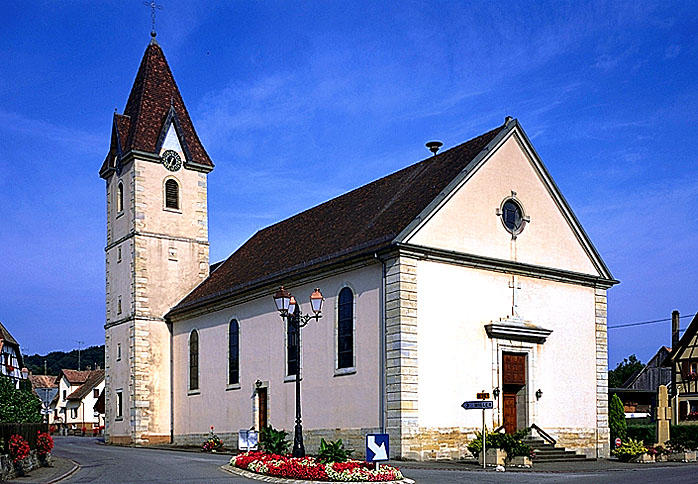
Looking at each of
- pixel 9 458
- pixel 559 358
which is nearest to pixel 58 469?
pixel 9 458

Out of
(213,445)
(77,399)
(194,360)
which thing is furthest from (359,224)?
(77,399)

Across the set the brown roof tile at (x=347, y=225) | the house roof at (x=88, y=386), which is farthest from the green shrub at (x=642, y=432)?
the house roof at (x=88, y=386)

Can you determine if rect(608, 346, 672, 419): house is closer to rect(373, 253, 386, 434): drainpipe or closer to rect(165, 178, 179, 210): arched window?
rect(165, 178, 179, 210): arched window

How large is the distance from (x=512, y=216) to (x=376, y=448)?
42.3ft

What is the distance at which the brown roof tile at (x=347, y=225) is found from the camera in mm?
29263

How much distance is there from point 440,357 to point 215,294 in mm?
13297

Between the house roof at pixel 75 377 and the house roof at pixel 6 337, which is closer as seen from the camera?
the house roof at pixel 6 337

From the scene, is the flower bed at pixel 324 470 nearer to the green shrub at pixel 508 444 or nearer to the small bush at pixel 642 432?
the green shrub at pixel 508 444

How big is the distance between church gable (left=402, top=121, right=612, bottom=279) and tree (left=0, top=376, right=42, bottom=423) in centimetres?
1321

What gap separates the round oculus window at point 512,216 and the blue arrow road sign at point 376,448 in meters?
12.1

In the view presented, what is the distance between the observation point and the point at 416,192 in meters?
30.4

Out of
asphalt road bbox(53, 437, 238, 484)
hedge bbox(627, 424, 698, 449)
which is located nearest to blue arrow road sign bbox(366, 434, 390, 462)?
asphalt road bbox(53, 437, 238, 484)

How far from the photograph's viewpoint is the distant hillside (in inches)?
6511

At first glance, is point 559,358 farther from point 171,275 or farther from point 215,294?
point 171,275
